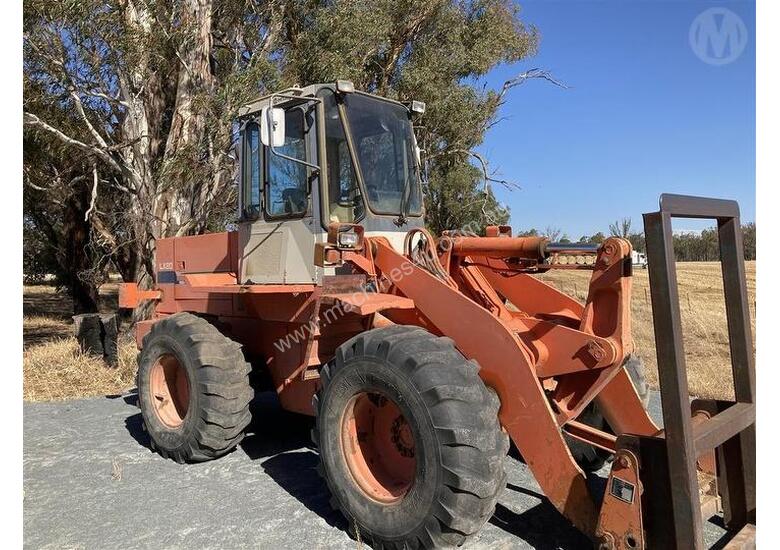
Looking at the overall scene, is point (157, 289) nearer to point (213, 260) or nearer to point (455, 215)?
point (213, 260)

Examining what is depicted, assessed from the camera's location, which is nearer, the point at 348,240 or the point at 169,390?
the point at 348,240

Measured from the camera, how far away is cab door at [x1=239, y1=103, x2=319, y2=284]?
4.68 meters

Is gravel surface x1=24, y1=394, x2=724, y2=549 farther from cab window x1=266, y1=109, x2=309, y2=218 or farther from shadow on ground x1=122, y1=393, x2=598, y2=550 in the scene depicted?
cab window x1=266, y1=109, x2=309, y2=218

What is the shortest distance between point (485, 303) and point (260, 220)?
2.11 m

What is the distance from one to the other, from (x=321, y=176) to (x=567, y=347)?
224cm

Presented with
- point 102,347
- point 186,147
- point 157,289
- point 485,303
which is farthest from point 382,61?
point 485,303

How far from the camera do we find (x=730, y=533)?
347cm

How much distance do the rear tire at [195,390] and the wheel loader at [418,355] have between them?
17 mm

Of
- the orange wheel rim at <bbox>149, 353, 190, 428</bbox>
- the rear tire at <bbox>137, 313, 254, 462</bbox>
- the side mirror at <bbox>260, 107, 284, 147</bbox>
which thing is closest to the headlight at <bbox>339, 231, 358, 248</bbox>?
the side mirror at <bbox>260, 107, 284, 147</bbox>

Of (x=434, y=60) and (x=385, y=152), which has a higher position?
(x=434, y=60)

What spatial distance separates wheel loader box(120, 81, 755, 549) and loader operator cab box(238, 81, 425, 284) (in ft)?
0.06

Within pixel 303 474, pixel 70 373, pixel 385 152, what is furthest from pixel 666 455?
pixel 70 373

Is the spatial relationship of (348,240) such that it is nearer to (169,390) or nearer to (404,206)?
(404,206)

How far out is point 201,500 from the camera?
13.8ft
